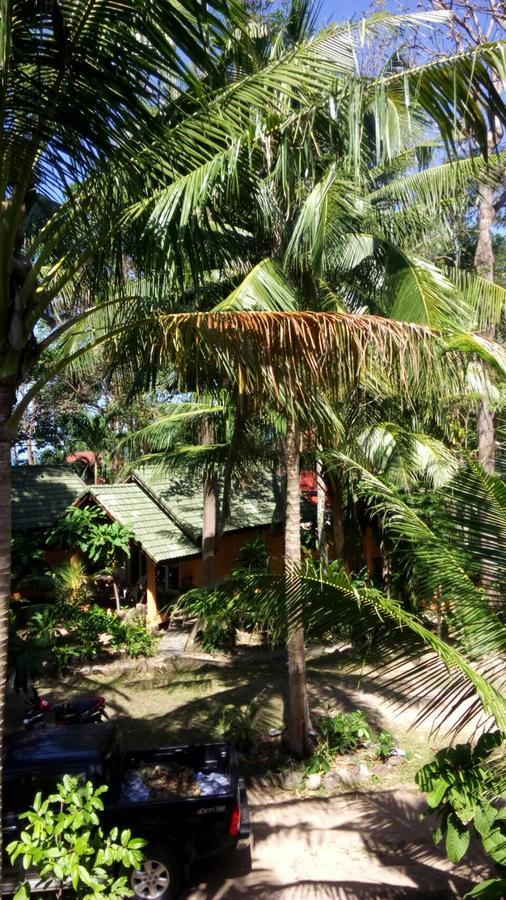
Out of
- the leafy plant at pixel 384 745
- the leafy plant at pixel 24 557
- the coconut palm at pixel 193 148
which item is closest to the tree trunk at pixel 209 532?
the leafy plant at pixel 24 557

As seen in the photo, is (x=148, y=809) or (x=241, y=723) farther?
(x=241, y=723)

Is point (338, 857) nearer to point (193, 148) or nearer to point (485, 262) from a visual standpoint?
point (193, 148)

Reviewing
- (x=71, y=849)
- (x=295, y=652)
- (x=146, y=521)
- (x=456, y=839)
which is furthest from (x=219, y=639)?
(x=71, y=849)

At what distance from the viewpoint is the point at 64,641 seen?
1359cm

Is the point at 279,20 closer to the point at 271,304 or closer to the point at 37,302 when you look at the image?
the point at 271,304

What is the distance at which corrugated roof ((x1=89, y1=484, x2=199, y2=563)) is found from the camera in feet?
48.3

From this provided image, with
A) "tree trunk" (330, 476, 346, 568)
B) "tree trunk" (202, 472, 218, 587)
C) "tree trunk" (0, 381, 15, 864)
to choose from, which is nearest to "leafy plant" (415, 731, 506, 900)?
"tree trunk" (0, 381, 15, 864)

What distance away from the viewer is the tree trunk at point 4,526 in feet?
13.9

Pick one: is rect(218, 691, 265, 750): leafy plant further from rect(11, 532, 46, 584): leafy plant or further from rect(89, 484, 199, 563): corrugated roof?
rect(11, 532, 46, 584): leafy plant

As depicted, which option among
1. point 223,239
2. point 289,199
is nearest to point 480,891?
point 223,239

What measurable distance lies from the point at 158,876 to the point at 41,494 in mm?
13631

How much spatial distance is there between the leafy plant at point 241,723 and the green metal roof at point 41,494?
27.7ft

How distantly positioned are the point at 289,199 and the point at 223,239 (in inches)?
43.0

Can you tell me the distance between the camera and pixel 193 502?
17203 millimetres
